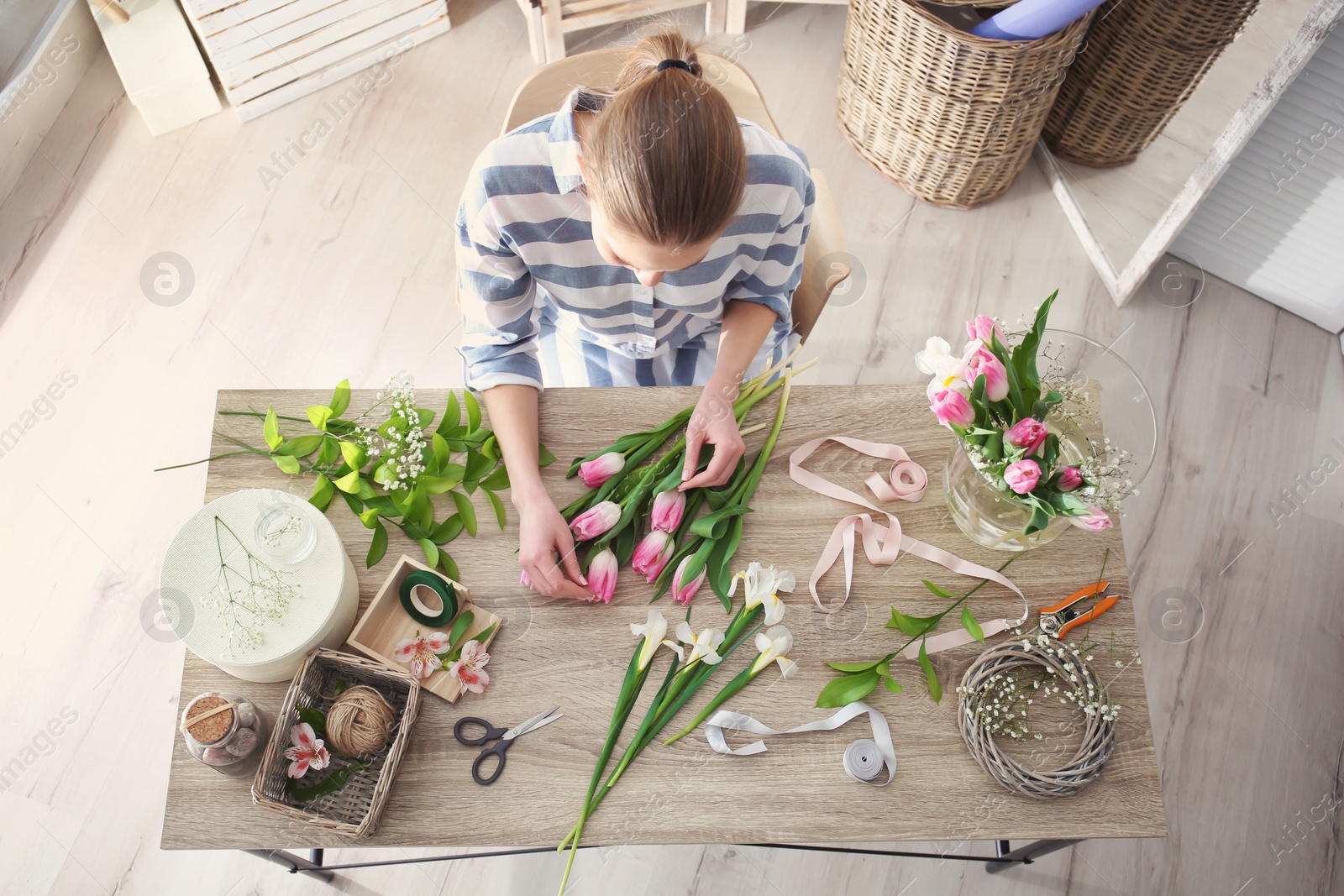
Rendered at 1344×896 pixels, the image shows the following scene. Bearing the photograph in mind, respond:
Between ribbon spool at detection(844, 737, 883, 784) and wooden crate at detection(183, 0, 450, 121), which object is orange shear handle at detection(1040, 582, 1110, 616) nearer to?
ribbon spool at detection(844, 737, 883, 784)

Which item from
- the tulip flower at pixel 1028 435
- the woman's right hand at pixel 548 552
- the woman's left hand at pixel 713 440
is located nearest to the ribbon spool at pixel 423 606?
the woman's right hand at pixel 548 552

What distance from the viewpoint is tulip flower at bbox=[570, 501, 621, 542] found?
1.25 meters

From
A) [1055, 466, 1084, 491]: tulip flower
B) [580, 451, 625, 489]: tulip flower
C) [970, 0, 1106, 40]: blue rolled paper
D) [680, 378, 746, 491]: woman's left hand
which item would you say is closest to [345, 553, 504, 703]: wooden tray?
[580, 451, 625, 489]: tulip flower

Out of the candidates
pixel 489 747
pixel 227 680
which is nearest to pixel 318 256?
pixel 227 680

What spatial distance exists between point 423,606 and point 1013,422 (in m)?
0.83

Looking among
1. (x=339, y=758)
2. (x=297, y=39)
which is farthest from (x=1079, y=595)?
(x=297, y=39)

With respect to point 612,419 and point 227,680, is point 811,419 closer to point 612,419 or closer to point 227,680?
point 612,419

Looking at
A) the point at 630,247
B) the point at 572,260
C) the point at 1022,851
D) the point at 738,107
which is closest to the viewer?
the point at 630,247

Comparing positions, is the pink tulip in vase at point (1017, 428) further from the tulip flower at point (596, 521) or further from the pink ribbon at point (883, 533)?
the tulip flower at point (596, 521)

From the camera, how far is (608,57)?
1.45 meters

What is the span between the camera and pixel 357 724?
3.68 feet

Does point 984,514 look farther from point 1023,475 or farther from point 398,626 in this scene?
point 398,626

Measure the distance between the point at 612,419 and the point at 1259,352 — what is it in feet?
6.76

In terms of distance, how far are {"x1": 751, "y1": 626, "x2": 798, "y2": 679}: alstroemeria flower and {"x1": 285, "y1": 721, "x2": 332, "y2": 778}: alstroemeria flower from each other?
58 cm
